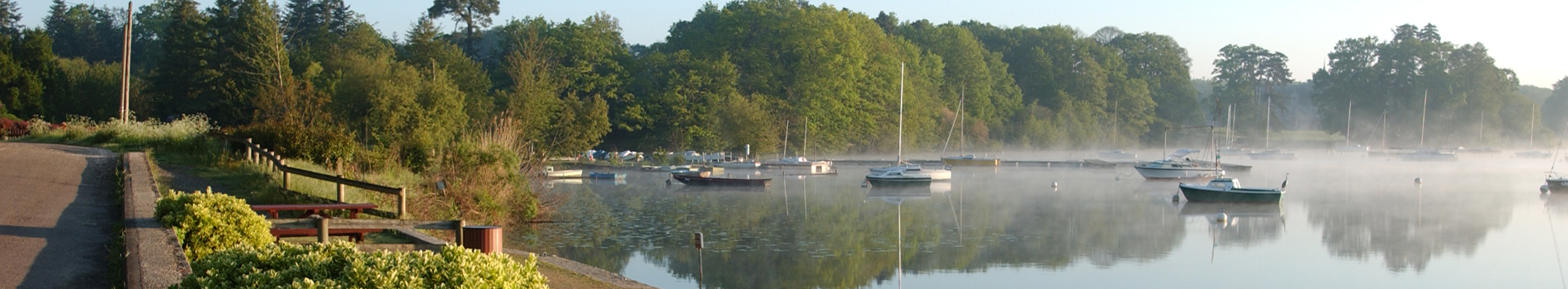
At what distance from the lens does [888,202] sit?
1688 inches

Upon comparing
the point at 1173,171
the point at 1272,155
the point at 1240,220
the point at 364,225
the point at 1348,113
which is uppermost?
the point at 1348,113

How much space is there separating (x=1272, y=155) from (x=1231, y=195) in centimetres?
6702

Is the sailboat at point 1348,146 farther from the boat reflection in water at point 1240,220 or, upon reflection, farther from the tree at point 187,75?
the tree at point 187,75

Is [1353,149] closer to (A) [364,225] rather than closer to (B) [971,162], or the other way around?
(B) [971,162]

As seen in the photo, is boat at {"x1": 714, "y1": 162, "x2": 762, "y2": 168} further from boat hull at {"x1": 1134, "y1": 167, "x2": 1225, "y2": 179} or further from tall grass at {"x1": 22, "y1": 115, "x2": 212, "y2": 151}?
tall grass at {"x1": 22, "y1": 115, "x2": 212, "y2": 151}

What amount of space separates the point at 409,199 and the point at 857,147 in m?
73.1

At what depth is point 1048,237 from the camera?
29.8m

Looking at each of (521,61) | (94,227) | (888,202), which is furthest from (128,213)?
(521,61)

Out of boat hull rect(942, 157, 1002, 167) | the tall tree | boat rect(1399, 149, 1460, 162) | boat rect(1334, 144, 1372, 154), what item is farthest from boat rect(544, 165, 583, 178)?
boat rect(1334, 144, 1372, 154)

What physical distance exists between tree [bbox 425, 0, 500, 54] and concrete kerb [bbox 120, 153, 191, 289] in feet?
220

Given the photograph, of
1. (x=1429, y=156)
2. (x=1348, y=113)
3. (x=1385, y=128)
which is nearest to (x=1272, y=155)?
(x=1429, y=156)

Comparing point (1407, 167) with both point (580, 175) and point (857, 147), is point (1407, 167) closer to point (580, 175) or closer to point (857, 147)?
point (857, 147)

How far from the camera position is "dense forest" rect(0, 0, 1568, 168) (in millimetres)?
50338

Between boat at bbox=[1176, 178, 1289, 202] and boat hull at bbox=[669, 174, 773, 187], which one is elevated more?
boat at bbox=[1176, 178, 1289, 202]
